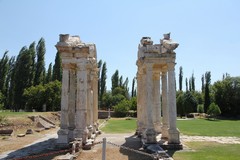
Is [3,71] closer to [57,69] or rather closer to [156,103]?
[57,69]

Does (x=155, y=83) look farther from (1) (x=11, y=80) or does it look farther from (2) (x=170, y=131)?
(1) (x=11, y=80)

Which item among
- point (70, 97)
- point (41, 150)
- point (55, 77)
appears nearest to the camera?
point (41, 150)

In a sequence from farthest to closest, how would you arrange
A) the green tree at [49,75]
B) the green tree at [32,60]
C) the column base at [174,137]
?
the green tree at [49,75]
the green tree at [32,60]
the column base at [174,137]

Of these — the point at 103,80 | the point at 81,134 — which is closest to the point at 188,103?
the point at 103,80

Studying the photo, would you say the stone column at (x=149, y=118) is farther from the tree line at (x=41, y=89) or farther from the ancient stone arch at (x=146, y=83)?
the tree line at (x=41, y=89)

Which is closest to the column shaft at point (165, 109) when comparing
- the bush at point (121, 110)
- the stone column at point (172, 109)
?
the stone column at point (172, 109)

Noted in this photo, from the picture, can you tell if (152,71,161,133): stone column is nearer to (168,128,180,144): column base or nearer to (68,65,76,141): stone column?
(168,128,180,144): column base

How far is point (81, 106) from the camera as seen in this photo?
19.7 meters

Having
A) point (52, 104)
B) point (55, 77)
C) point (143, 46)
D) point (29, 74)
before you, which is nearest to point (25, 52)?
point (29, 74)

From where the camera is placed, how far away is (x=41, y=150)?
57.4ft

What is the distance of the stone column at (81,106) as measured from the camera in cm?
1902

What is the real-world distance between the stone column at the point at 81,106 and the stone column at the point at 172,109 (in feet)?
20.5

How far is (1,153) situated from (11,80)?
4478cm

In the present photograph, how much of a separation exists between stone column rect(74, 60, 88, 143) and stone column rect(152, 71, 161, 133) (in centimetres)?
646
